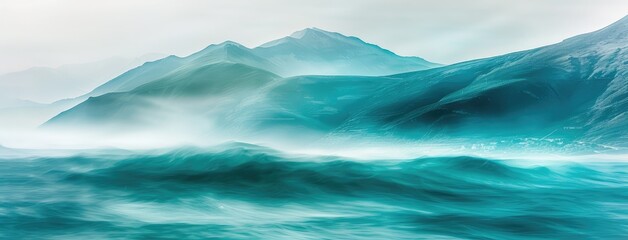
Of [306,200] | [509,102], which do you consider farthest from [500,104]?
[306,200]

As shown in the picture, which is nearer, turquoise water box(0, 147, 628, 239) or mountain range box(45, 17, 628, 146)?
turquoise water box(0, 147, 628, 239)

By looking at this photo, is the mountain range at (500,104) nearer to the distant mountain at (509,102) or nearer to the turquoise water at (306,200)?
the distant mountain at (509,102)

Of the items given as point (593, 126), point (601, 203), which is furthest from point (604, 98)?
point (601, 203)

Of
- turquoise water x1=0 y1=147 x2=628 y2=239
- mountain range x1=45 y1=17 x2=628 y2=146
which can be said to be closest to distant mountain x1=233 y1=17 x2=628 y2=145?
mountain range x1=45 y1=17 x2=628 y2=146

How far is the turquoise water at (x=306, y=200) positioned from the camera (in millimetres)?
24578

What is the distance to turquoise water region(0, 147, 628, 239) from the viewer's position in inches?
968

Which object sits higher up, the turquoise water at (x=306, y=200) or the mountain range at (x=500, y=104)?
the mountain range at (x=500, y=104)

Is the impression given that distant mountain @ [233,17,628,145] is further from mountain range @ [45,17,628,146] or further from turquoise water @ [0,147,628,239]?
turquoise water @ [0,147,628,239]

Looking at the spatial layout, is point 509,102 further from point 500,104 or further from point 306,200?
point 306,200

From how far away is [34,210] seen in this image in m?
29.5

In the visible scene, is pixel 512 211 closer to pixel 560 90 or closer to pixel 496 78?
pixel 560 90

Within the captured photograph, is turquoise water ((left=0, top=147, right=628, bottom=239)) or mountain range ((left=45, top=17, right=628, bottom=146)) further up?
mountain range ((left=45, top=17, right=628, bottom=146))

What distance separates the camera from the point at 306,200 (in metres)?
34.0

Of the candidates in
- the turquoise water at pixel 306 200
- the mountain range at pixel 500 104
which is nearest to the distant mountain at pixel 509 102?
the mountain range at pixel 500 104
